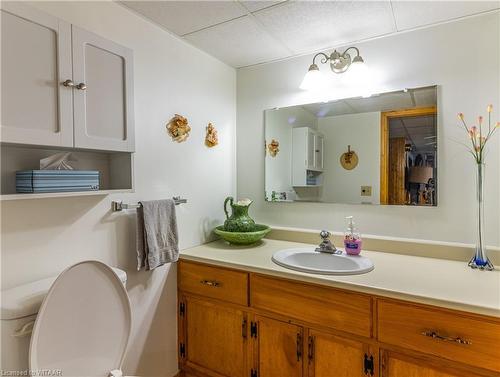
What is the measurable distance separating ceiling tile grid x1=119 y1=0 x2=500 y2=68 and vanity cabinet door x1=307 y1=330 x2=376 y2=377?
5.22 ft

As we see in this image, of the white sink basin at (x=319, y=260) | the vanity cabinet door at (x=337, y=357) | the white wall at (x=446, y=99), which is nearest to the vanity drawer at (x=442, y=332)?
the vanity cabinet door at (x=337, y=357)

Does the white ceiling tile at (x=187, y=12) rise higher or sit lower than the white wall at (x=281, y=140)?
higher

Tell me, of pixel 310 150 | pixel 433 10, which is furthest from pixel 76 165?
pixel 433 10

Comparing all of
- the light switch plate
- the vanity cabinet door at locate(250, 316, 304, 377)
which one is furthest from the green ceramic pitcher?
the light switch plate

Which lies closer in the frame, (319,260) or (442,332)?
(442,332)

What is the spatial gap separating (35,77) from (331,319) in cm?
152

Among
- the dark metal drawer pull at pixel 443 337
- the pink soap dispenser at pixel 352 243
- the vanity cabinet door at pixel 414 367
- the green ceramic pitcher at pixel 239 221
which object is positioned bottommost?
the vanity cabinet door at pixel 414 367

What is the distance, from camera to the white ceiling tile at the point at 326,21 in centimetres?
148

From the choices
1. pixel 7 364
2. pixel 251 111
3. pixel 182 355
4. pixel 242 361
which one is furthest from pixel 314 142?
pixel 7 364

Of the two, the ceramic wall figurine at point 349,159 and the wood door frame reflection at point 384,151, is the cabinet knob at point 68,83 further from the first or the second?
the wood door frame reflection at point 384,151

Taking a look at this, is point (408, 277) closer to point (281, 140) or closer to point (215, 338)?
point (215, 338)

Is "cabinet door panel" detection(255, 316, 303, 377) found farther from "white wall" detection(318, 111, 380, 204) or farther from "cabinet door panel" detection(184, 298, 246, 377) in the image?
"white wall" detection(318, 111, 380, 204)

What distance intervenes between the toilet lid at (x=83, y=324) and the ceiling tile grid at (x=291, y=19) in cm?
131

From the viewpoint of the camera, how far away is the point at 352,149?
1918 mm
